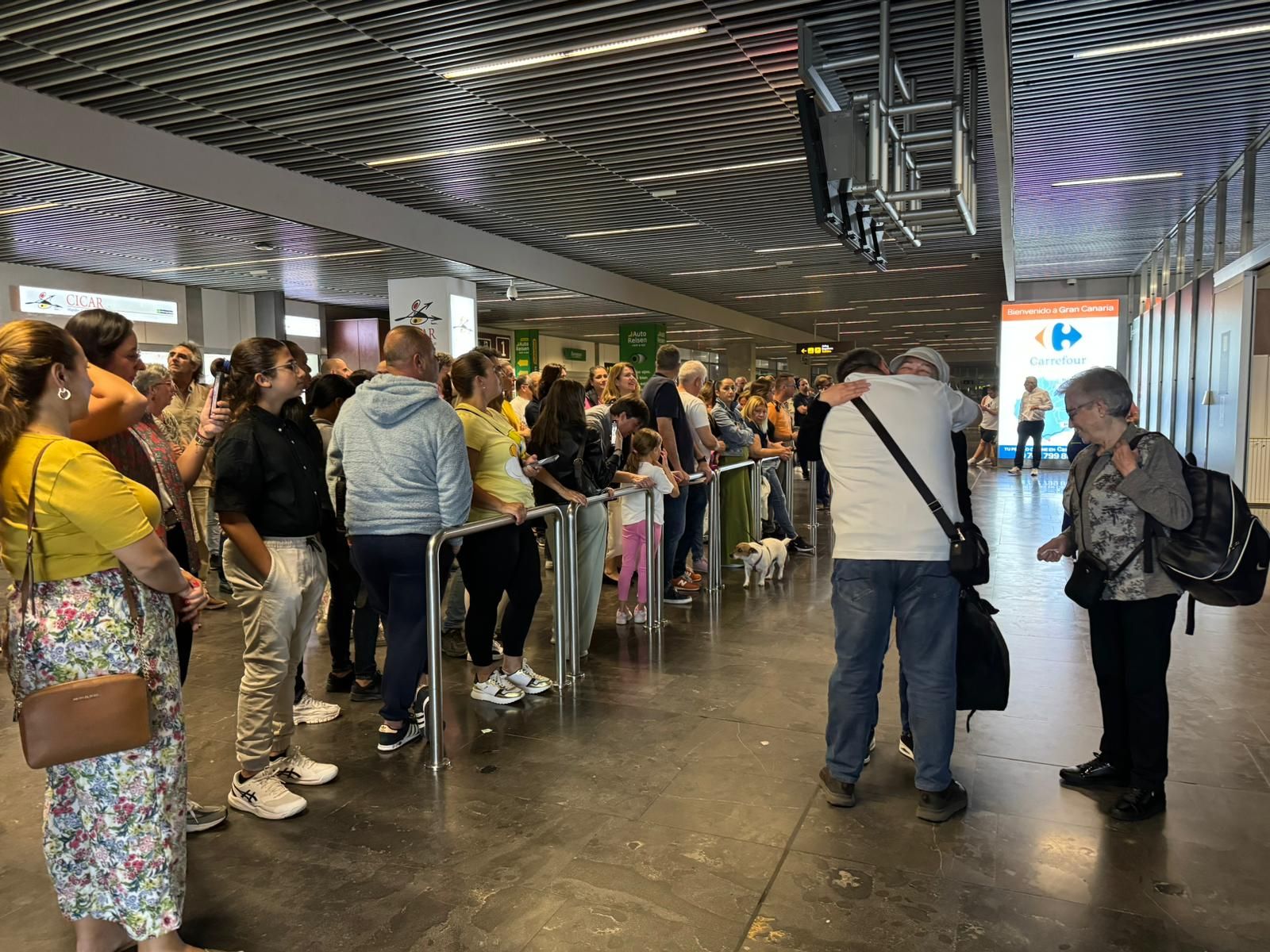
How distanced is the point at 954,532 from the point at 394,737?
2.25m

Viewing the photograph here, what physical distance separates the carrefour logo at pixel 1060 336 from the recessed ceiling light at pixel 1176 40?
11316 mm

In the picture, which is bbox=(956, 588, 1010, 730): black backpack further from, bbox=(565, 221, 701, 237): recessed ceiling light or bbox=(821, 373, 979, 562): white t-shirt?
bbox=(565, 221, 701, 237): recessed ceiling light

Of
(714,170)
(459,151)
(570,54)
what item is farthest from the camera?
(714,170)

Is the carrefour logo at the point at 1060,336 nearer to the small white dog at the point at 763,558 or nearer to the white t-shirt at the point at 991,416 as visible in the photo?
the white t-shirt at the point at 991,416

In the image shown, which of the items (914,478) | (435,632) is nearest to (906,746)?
(914,478)

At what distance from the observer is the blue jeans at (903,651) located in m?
2.91

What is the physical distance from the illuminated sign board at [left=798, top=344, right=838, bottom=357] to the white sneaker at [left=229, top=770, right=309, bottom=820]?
26.8 metres

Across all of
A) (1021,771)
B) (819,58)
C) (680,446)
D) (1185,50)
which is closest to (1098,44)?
(1185,50)

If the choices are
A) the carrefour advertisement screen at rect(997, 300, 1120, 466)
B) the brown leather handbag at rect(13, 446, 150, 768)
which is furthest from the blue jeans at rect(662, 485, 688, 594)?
the carrefour advertisement screen at rect(997, 300, 1120, 466)

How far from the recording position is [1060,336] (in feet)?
53.7

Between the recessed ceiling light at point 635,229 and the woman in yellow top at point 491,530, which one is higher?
the recessed ceiling light at point 635,229

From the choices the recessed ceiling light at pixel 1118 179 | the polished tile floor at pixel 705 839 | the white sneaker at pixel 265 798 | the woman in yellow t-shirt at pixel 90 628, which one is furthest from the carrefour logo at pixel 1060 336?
the woman in yellow t-shirt at pixel 90 628

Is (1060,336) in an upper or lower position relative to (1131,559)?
upper

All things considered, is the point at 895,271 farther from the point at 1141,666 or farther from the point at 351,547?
the point at 351,547
